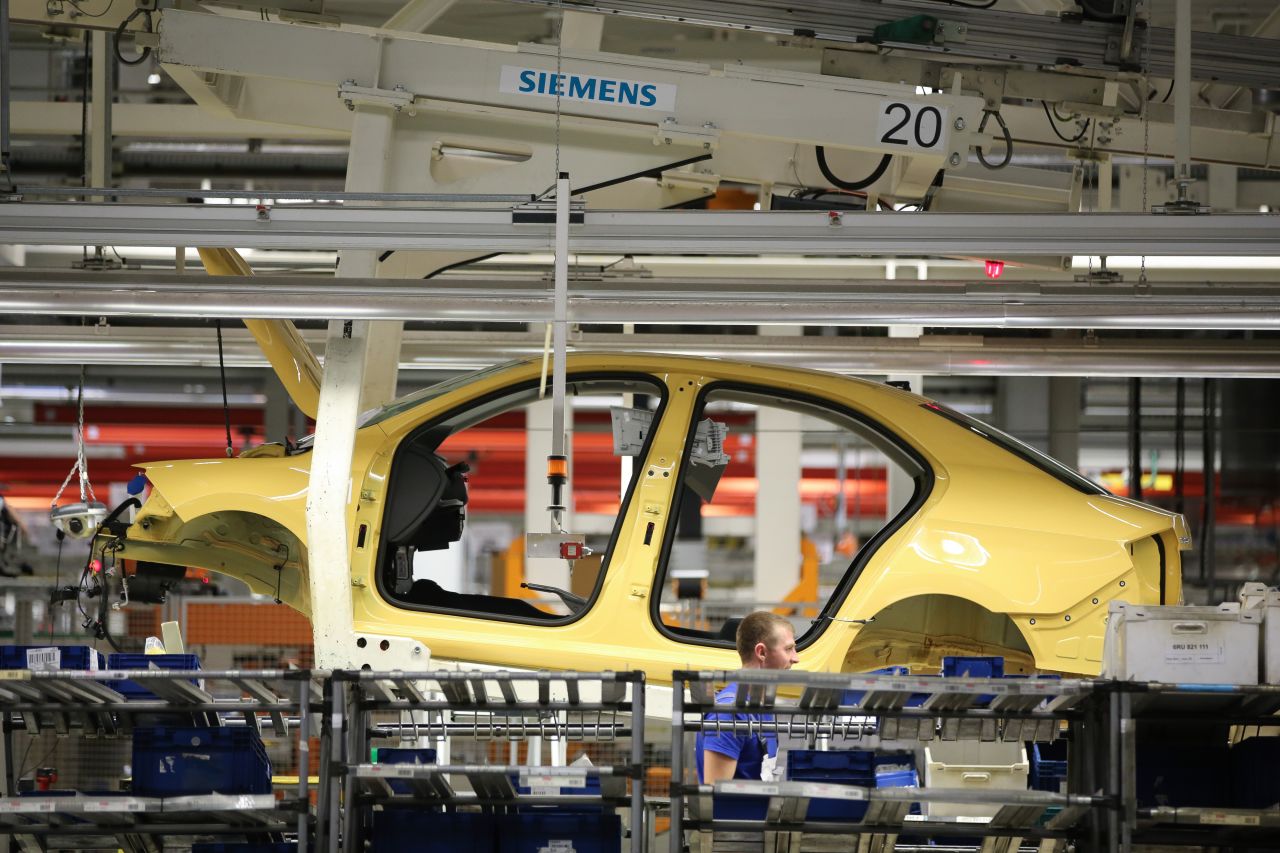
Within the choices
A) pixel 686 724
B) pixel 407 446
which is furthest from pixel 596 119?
pixel 686 724

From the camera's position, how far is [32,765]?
919cm

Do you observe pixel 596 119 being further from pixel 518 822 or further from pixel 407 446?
pixel 518 822

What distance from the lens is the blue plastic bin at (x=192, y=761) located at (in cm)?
432

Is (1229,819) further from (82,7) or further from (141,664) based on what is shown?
(82,7)

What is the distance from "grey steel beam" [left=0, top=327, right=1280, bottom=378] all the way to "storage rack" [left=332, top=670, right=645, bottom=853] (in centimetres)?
229

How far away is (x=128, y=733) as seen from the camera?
15.3 ft

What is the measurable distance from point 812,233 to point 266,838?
270cm

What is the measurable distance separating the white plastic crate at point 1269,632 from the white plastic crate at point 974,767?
1.30 metres

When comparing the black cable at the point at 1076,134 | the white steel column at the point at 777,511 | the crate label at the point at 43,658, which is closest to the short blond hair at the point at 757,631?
the crate label at the point at 43,658

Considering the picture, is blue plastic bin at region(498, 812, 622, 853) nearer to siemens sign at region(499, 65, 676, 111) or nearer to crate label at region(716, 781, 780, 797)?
crate label at region(716, 781, 780, 797)

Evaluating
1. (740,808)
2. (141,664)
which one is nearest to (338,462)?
(141,664)

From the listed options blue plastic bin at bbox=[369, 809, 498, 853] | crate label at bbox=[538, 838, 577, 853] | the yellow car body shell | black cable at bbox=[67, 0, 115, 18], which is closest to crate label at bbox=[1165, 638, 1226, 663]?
the yellow car body shell

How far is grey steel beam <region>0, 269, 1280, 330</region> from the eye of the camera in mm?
5340

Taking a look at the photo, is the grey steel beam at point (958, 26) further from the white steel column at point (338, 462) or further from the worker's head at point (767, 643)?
the worker's head at point (767, 643)
